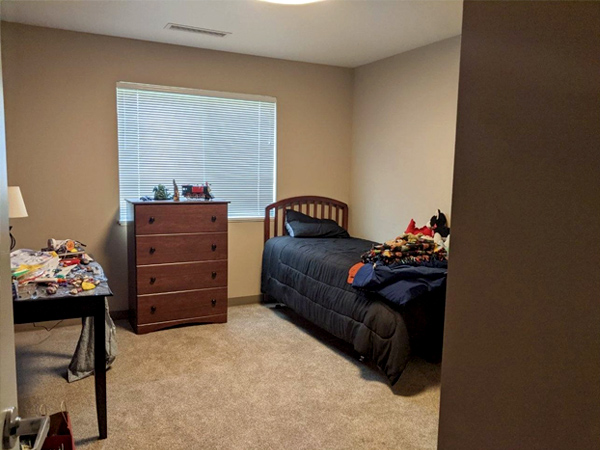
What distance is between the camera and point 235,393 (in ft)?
8.95

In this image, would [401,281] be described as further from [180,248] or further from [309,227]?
[180,248]

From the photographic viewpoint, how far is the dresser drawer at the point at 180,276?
12.0 ft

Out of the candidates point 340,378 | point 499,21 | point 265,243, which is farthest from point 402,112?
point 499,21

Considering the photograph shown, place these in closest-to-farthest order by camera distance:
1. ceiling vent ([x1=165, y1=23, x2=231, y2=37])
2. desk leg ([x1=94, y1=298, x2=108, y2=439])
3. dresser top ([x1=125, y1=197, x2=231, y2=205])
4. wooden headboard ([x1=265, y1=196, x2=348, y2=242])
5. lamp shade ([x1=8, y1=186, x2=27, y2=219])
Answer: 1. desk leg ([x1=94, y1=298, x2=108, y2=439])
2. lamp shade ([x1=8, y1=186, x2=27, y2=219])
3. ceiling vent ([x1=165, y1=23, x2=231, y2=37])
4. dresser top ([x1=125, y1=197, x2=231, y2=205])
5. wooden headboard ([x1=265, y1=196, x2=348, y2=242])

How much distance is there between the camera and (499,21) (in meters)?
0.70

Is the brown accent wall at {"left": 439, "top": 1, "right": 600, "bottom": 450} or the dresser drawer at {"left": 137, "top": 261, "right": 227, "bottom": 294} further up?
the brown accent wall at {"left": 439, "top": 1, "right": 600, "bottom": 450}

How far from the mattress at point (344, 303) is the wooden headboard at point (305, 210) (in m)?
0.26

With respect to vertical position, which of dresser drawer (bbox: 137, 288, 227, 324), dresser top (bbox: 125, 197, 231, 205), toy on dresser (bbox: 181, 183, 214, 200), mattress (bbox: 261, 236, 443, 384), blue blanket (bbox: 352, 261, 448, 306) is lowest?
dresser drawer (bbox: 137, 288, 227, 324)

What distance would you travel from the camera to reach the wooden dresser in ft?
12.0

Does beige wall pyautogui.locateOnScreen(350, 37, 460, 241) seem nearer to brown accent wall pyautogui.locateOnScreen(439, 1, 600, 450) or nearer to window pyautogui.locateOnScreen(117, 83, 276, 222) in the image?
window pyautogui.locateOnScreen(117, 83, 276, 222)

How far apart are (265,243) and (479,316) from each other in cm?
391

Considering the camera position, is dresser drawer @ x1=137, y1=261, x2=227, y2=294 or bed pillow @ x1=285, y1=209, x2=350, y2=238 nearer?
dresser drawer @ x1=137, y1=261, x2=227, y2=294

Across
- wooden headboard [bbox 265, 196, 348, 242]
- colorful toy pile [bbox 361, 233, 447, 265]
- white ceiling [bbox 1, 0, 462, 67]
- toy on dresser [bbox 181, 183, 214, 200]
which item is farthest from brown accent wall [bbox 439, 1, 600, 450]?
wooden headboard [bbox 265, 196, 348, 242]

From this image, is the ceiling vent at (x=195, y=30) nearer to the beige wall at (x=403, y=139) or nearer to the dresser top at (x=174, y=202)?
the dresser top at (x=174, y=202)
